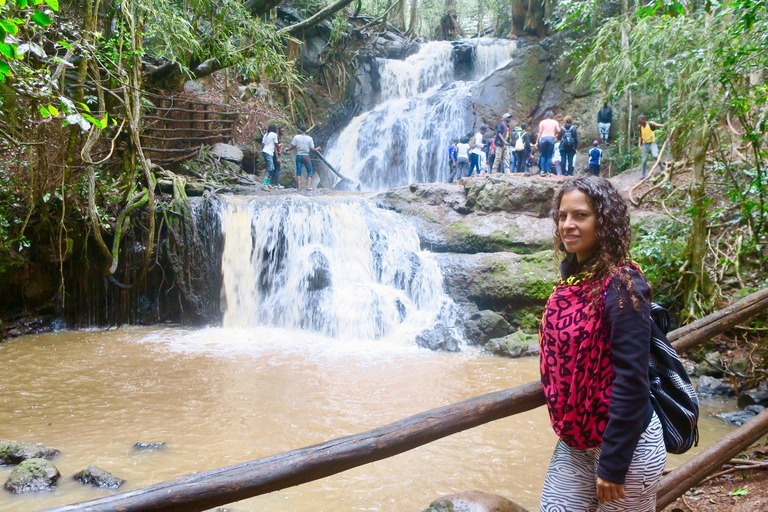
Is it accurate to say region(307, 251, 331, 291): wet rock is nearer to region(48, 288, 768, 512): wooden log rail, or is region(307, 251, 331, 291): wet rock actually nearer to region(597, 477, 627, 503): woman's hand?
region(48, 288, 768, 512): wooden log rail

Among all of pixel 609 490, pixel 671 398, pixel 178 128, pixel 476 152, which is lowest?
pixel 609 490

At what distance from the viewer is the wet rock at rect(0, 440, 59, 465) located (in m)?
4.09

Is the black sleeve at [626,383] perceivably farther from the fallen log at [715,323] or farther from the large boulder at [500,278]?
the large boulder at [500,278]

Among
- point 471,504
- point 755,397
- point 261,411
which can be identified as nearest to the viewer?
point 471,504

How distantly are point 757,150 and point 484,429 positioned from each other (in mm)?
3641

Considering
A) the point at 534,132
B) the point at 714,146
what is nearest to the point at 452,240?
the point at 714,146

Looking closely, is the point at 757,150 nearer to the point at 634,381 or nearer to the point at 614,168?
the point at 634,381

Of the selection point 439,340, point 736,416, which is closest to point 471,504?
point 736,416

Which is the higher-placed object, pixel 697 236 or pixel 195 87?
pixel 195 87

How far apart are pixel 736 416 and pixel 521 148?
31.3ft

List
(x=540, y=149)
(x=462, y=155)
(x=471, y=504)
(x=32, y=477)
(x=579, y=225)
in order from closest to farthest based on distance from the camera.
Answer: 1. (x=579, y=225)
2. (x=471, y=504)
3. (x=32, y=477)
4. (x=540, y=149)
5. (x=462, y=155)

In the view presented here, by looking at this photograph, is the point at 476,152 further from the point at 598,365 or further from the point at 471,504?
the point at 598,365

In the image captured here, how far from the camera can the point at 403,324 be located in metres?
9.57

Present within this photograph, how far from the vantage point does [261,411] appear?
5.49 metres
